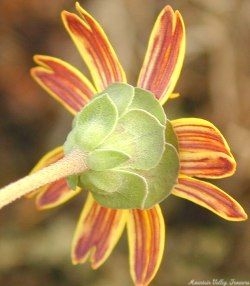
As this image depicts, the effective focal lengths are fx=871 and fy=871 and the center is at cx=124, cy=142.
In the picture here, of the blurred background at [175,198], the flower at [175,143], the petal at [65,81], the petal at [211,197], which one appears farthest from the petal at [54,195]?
the blurred background at [175,198]

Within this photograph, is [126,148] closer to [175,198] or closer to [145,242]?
[145,242]

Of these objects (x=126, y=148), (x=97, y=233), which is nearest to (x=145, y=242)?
(x=97, y=233)

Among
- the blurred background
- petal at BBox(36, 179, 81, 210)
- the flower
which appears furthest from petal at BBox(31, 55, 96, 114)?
the blurred background

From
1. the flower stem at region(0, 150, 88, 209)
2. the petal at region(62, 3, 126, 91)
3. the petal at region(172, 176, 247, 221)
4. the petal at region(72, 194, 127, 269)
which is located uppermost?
the petal at region(62, 3, 126, 91)

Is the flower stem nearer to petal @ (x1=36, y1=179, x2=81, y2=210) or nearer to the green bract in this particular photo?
the green bract

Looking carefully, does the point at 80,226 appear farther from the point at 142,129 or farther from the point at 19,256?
the point at 19,256

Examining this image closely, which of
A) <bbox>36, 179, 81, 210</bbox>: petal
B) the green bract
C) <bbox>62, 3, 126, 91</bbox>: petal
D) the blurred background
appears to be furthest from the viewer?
the blurred background

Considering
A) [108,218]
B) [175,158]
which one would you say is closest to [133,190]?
[175,158]
